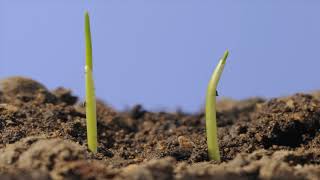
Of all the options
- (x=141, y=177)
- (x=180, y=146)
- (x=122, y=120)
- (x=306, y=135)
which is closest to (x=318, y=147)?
(x=306, y=135)

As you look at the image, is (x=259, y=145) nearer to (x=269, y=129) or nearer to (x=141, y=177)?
(x=269, y=129)

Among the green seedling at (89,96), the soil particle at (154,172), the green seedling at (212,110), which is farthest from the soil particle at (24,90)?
the soil particle at (154,172)

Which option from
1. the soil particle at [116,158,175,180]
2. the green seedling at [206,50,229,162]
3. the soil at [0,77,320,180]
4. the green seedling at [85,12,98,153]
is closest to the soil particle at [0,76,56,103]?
the soil at [0,77,320,180]

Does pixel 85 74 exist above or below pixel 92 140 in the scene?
above

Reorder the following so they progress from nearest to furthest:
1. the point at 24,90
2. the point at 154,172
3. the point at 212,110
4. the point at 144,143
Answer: the point at 154,172, the point at 212,110, the point at 144,143, the point at 24,90

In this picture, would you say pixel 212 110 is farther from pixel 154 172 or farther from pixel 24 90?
pixel 24 90

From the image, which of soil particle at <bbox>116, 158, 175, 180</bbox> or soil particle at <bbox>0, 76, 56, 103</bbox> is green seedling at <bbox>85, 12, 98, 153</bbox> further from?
soil particle at <bbox>0, 76, 56, 103</bbox>

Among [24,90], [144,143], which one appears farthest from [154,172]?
[24,90]

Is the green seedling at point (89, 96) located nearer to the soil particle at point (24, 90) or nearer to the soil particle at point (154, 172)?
the soil particle at point (154, 172)
